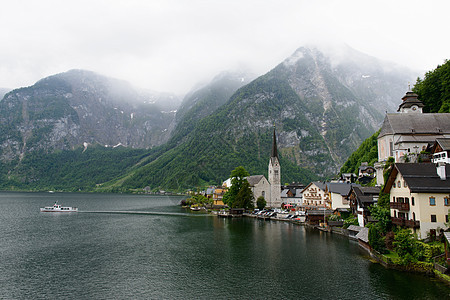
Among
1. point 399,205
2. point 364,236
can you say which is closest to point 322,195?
point 364,236

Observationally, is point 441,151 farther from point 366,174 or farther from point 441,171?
point 366,174

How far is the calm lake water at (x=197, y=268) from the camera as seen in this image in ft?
111

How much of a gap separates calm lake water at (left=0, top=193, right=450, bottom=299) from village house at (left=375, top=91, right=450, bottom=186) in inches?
898

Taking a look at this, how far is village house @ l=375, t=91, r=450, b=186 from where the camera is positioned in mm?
65875

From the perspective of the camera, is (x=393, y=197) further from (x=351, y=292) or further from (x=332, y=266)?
(x=351, y=292)

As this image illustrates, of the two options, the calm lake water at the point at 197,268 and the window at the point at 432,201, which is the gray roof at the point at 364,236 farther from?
the window at the point at 432,201

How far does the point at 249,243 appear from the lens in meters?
60.1

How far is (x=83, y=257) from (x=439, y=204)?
53.4 meters

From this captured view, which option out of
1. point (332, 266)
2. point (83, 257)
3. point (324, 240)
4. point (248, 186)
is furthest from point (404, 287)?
point (248, 186)

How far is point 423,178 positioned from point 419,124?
104ft

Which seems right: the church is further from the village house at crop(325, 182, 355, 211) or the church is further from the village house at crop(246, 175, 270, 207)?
the village house at crop(325, 182, 355, 211)

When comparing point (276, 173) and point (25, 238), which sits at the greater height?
point (276, 173)

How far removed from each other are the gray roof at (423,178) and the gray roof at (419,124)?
25.9 m

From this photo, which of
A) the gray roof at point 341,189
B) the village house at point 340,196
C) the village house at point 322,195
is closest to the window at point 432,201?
the village house at point 340,196
